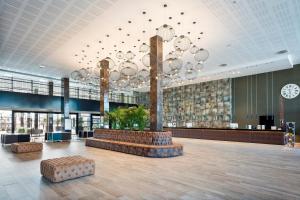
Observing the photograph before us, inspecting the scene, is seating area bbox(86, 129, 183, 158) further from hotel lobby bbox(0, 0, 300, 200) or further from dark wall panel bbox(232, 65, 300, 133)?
dark wall panel bbox(232, 65, 300, 133)

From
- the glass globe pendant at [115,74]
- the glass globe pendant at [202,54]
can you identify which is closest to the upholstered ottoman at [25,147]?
the glass globe pendant at [115,74]

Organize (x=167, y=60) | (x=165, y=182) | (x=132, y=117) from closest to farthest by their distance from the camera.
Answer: (x=165, y=182)
(x=167, y=60)
(x=132, y=117)

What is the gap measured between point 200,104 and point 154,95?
33.9 ft

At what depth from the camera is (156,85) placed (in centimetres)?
797

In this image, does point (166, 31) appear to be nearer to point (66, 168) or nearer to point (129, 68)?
point (129, 68)

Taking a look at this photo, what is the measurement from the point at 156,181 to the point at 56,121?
15675mm

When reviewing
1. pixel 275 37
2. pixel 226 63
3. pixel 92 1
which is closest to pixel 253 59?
pixel 226 63

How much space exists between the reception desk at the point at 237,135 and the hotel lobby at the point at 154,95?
6cm

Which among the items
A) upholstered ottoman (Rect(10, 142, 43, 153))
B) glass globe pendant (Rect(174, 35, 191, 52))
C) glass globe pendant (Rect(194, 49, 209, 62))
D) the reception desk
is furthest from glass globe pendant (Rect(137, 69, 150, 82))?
the reception desk

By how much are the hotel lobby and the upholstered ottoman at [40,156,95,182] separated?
2cm

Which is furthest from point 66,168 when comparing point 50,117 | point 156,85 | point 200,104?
point 50,117

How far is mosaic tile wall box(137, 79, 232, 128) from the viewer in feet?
52.1

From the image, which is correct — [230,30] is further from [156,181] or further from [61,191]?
[61,191]

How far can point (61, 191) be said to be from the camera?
12.3 feet
